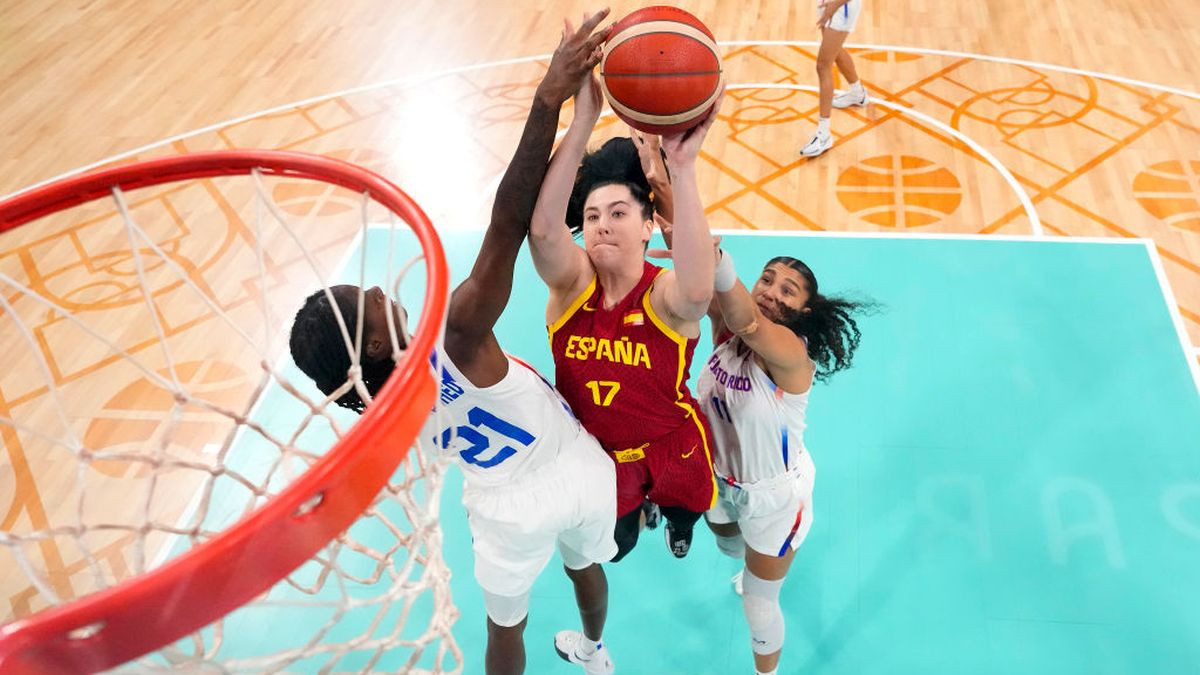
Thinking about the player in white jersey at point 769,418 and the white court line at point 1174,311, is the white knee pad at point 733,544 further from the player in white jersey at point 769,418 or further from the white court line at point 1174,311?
the white court line at point 1174,311

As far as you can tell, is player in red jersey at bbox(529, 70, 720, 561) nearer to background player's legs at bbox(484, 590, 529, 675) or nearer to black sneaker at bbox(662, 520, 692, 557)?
black sneaker at bbox(662, 520, 692, 557)

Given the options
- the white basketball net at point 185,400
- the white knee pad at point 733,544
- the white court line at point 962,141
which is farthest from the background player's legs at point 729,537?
the white court line at point 962,141

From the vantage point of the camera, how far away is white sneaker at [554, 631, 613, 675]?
2.93m

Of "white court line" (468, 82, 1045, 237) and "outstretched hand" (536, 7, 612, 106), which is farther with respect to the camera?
"white court line" (468, 82, 1045, 237)

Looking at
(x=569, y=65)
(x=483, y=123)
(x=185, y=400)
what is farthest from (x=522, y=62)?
(x=185, y=400)

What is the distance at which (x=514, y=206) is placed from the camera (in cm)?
197

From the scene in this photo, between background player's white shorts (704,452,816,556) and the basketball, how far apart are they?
1041 millimetres

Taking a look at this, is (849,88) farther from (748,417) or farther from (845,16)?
(748,417)

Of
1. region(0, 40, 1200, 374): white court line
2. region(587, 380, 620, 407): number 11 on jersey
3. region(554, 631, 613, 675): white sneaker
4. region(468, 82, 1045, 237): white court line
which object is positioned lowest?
region(554, 631, 613, 675): white sneaker

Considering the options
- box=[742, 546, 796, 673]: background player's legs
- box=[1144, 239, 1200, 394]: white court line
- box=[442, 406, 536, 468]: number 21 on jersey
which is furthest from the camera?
box=[1144, 239, 1200, 394]: white court line

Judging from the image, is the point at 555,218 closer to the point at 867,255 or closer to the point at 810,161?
the point at 867,255

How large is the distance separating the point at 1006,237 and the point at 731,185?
4.86ft

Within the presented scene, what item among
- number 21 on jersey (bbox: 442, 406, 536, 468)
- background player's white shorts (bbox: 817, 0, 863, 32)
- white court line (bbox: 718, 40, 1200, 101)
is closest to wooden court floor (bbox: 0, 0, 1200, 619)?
white court line (bbox: 718, 40, 1200, 101)

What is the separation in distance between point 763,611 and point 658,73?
1561 millimetres
